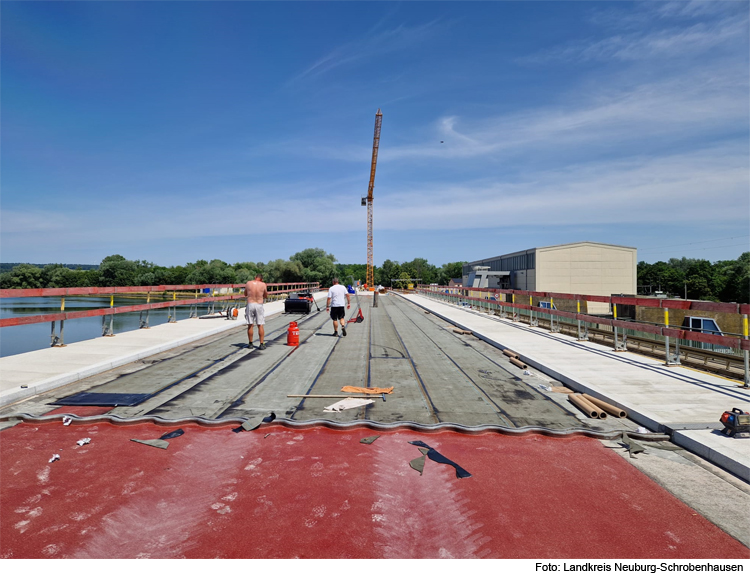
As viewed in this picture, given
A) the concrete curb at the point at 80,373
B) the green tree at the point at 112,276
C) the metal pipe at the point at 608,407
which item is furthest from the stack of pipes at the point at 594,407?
the green tree at the point at 112,276

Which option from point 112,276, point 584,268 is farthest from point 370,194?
point 112,276

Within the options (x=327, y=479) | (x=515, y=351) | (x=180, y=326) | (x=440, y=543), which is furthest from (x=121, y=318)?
(x=440, y=543)

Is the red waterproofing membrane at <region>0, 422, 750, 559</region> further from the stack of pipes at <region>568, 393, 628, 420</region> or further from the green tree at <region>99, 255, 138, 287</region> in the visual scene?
the green tree at <region>99, 255, 138, 287</region>

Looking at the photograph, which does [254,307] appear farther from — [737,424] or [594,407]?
[737,424]

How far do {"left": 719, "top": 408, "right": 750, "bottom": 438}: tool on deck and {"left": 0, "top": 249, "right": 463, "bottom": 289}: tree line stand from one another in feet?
55.5

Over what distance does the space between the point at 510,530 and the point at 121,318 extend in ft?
75.9

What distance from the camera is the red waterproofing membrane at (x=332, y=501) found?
304cm

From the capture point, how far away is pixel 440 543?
3.09 metres

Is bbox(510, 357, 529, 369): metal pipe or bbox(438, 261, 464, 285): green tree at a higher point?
bbox(438, 261, 464, 285): green tree

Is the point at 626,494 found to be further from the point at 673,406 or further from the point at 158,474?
the point at 158,474

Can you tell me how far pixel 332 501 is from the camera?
11.9 ft

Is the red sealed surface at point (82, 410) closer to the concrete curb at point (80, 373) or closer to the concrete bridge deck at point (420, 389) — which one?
the concrete bridge deck at point (420, 389)

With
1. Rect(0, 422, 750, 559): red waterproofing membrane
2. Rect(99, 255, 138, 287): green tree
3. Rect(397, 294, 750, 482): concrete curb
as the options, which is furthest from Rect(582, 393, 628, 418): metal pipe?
Rect(99, 255, 138, 287): green tree

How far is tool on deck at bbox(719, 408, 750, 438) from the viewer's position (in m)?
4.74
